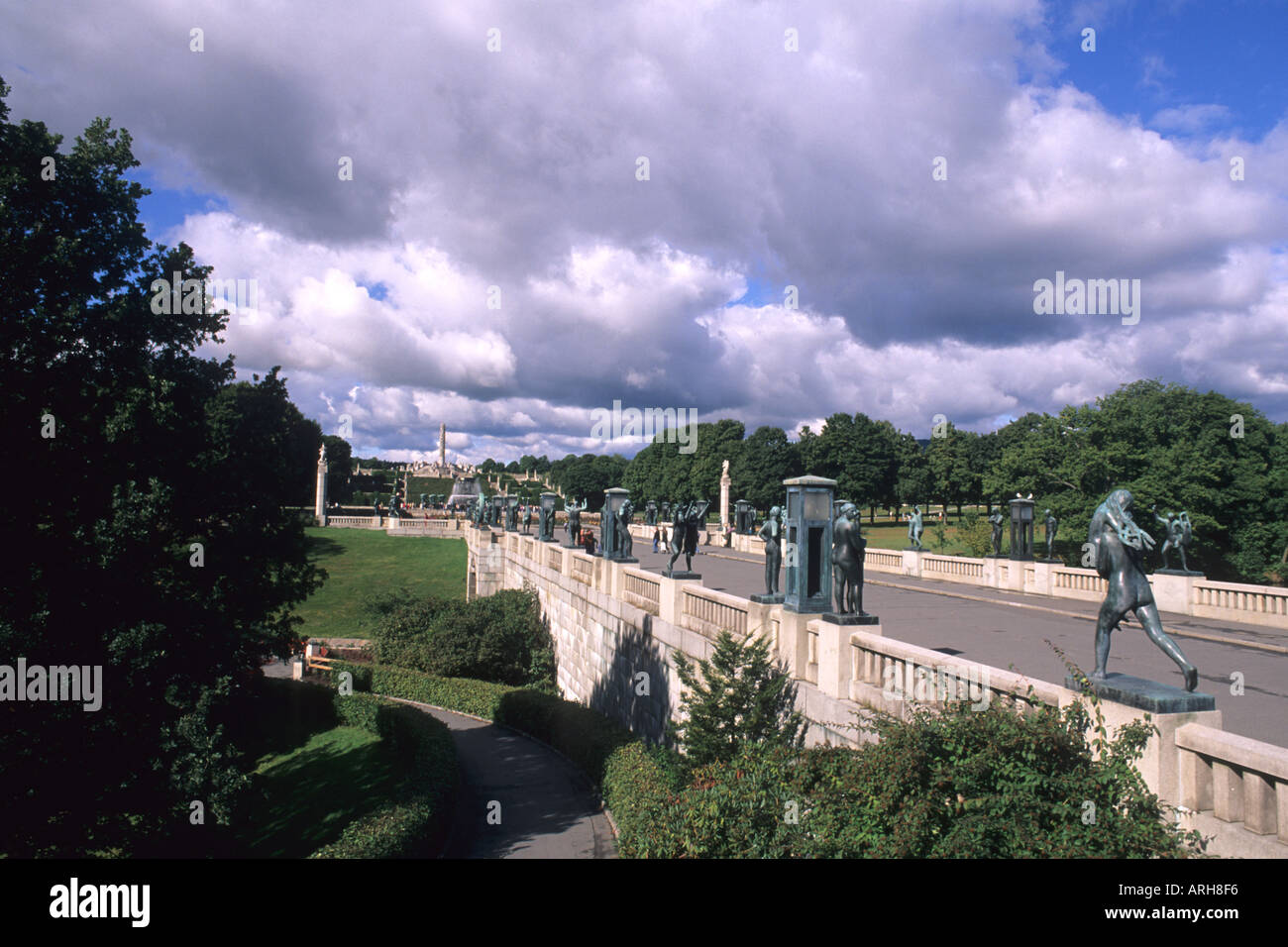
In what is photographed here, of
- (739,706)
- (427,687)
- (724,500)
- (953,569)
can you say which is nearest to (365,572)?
(427,687)

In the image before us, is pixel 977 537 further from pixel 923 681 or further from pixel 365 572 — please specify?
pixel 365 572

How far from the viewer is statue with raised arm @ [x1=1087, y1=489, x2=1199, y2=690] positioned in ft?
19.1

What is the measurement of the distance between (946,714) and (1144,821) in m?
1.40

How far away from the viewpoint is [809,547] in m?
9.62

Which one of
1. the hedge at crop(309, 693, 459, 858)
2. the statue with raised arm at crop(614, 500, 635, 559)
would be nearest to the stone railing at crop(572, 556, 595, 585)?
the statue with raised arm at crop(614, 500, 635, 559)

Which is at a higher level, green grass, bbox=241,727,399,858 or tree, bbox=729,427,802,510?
tree, bbox=729,427,802,510

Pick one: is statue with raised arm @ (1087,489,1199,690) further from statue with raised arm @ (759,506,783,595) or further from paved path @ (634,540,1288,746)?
statue with raised arm @ (759,506,783,595)

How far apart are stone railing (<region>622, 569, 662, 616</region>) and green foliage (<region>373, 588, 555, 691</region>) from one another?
27.1 feet

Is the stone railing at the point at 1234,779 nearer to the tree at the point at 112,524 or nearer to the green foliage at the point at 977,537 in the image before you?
the tree at the point at 112,524

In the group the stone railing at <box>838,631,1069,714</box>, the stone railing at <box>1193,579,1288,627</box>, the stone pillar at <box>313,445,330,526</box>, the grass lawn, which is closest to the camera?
the stone railing at <box>838,631,1069,714</box>

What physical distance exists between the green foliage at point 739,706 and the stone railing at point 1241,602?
36.7 feet

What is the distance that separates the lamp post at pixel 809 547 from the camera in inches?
375

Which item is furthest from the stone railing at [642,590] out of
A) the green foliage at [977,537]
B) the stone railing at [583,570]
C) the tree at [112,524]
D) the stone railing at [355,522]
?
the stone railing at [355,522]
